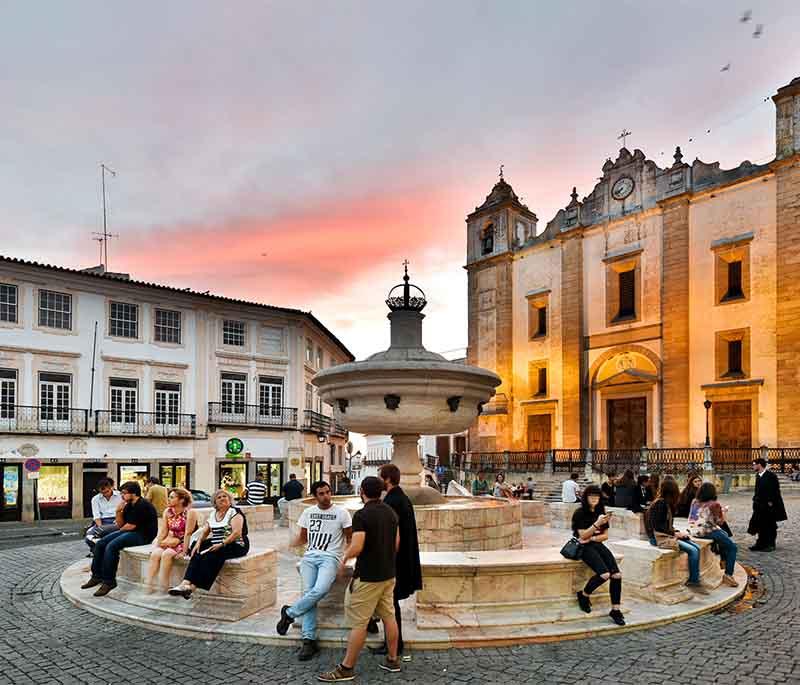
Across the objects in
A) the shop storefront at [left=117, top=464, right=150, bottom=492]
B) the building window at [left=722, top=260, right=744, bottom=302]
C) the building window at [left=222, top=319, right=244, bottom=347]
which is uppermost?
the building window at [left=722, top=260, right=744, bottom=302]

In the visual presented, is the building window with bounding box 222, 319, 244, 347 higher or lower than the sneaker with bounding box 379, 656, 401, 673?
higher

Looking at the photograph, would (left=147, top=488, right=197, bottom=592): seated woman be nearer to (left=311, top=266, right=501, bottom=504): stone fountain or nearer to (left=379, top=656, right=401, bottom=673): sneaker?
(left=379, top=656, right=401, bottom=673): sneaker

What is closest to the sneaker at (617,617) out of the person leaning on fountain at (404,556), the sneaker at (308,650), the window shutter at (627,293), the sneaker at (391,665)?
the person leaning on fountain at (404,556)

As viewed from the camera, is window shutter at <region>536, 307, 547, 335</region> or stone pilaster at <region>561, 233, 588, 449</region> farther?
window shutter at <region>536, 307, 547, 335</region>

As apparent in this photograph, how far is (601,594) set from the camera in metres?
6.89

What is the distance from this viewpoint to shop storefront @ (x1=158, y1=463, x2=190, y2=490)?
91.9ft

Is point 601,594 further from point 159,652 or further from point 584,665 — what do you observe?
point 159,652

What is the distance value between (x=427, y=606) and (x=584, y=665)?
1.51 m

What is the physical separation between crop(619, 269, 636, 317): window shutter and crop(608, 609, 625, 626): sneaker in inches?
1220

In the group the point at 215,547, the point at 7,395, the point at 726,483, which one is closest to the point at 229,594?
the point at 215,547

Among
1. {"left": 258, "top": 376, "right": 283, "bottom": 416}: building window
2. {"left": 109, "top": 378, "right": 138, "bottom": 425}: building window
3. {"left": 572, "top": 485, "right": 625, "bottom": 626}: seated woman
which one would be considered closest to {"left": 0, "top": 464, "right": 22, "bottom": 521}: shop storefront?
{"left": 109, "top": 378, "right": 138, "bottom": 425}: building window

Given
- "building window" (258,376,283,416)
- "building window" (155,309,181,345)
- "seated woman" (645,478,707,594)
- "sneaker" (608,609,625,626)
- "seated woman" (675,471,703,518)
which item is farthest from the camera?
"building window" (258,376,283,416)

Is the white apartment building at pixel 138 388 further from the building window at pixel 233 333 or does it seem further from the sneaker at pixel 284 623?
the sneaker at pixel 284 623

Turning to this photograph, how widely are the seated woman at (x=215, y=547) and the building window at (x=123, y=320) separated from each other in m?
22.8
